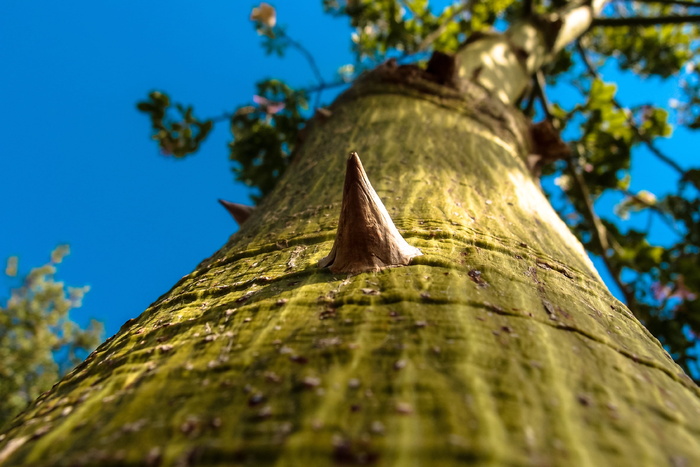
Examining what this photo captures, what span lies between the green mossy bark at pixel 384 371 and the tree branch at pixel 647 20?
15.8 ft

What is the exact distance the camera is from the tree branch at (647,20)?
468 centimetres

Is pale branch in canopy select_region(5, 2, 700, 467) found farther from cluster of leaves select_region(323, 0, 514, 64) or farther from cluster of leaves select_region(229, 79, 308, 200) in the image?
cluster of leaves select_region(323, 0, 514, 64)

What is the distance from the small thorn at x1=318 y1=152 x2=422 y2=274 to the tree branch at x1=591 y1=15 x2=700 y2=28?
5.23 meters

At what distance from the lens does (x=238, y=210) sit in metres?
2.36

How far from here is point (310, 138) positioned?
2.81 m

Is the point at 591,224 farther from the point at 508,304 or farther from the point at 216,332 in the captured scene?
the point at 216,332

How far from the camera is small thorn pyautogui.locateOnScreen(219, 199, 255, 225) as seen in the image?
2.33 m

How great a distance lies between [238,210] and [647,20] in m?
5.36

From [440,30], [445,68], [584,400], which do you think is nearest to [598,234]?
[445,68]

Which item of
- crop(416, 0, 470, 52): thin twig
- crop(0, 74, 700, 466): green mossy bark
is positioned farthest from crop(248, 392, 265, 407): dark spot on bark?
crop(416, 0, 470, 52): thin twig

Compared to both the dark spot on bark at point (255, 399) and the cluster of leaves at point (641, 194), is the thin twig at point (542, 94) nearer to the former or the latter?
the cluster of leaves at point (641, 194)

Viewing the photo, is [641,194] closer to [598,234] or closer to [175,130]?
[598,234]

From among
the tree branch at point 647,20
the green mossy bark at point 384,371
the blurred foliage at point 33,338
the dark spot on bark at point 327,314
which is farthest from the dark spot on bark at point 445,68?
the blurred foliage at point 33,338

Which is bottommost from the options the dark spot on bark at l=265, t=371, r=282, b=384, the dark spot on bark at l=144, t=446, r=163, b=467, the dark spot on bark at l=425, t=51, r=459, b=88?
the dark spot on bark at l=144, t=446, r=163, b=467
